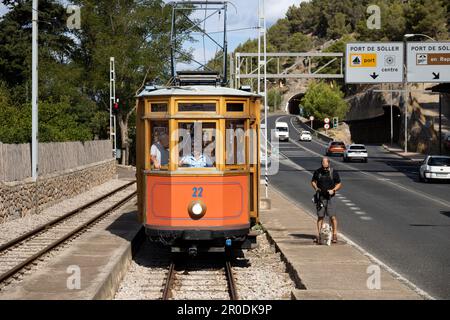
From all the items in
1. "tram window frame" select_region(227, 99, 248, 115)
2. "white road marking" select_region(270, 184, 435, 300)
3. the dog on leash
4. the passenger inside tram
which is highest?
"tram window frame" select_region(227, 99, 248, 115)

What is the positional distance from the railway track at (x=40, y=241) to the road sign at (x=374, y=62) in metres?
22.7

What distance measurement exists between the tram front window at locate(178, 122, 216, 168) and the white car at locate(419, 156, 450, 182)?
27881mm

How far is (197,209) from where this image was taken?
42.0 feet

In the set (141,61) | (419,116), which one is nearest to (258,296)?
(141,61)

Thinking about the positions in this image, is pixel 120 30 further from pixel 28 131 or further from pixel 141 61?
pixel 28 131

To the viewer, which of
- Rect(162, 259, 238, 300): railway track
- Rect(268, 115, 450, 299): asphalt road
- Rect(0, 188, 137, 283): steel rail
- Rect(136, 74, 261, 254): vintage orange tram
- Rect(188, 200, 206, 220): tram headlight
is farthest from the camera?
Rect(268, 115, 450, 299): asphalt road

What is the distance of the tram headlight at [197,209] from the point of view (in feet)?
42.0

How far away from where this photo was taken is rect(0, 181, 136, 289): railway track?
13480mm

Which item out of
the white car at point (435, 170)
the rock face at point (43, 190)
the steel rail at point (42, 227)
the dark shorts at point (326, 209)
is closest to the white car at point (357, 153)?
the white car at point (435, 170)

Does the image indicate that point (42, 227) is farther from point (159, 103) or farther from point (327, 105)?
point (327, 105)

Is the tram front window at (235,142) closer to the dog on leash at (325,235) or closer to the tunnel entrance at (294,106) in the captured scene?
the dog on leash at (325,235)

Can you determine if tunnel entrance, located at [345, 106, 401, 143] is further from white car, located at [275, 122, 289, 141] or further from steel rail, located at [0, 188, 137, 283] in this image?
steel rail, located at [0, 188, 137, 283]

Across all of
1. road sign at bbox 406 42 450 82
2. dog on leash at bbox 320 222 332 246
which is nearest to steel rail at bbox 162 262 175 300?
dog on leash at bbox 320 222 332 246

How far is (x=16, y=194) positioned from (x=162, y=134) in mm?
10479
